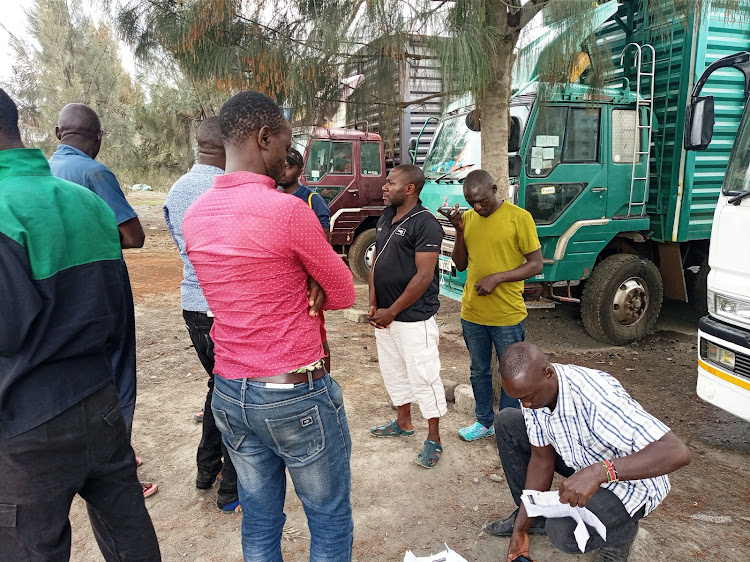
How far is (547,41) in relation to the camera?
11.4ft

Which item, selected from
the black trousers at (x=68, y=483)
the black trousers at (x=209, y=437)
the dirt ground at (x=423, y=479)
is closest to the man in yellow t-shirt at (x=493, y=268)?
the dirt ground at (x=423, y=479)

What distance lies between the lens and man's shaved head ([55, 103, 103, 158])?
270cm

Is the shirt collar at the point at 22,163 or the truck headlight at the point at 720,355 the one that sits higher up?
the shirt collar at the point at 22,163

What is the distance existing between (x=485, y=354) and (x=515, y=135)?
98.5 inches

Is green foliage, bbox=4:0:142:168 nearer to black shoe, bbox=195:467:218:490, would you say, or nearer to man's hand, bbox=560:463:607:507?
black shoe, bbox=195:467:218:490

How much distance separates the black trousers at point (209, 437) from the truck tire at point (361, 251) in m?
5.80

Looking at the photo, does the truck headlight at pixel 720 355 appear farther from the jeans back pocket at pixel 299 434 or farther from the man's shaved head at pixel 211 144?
the man's shaved head at pixel 211 144

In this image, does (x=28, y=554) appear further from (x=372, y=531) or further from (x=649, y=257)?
(x=649, y=257)

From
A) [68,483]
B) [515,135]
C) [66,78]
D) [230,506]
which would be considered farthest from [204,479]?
[66,78]

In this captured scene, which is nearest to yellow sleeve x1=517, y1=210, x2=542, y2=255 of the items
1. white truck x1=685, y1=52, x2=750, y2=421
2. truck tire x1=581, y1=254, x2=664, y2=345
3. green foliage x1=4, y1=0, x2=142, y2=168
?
white truck x1=685, y1=52, x2=750, y2=421

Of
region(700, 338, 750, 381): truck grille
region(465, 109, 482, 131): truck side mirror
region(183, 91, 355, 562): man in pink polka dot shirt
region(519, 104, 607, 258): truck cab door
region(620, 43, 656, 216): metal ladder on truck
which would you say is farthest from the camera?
region(620, 43, 656, 216): metal ladder on truck

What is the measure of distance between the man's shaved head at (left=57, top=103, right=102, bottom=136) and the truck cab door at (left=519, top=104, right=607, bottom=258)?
11.8ft

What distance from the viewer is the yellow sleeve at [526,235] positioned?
3242 mm

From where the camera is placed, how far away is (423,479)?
311cm
